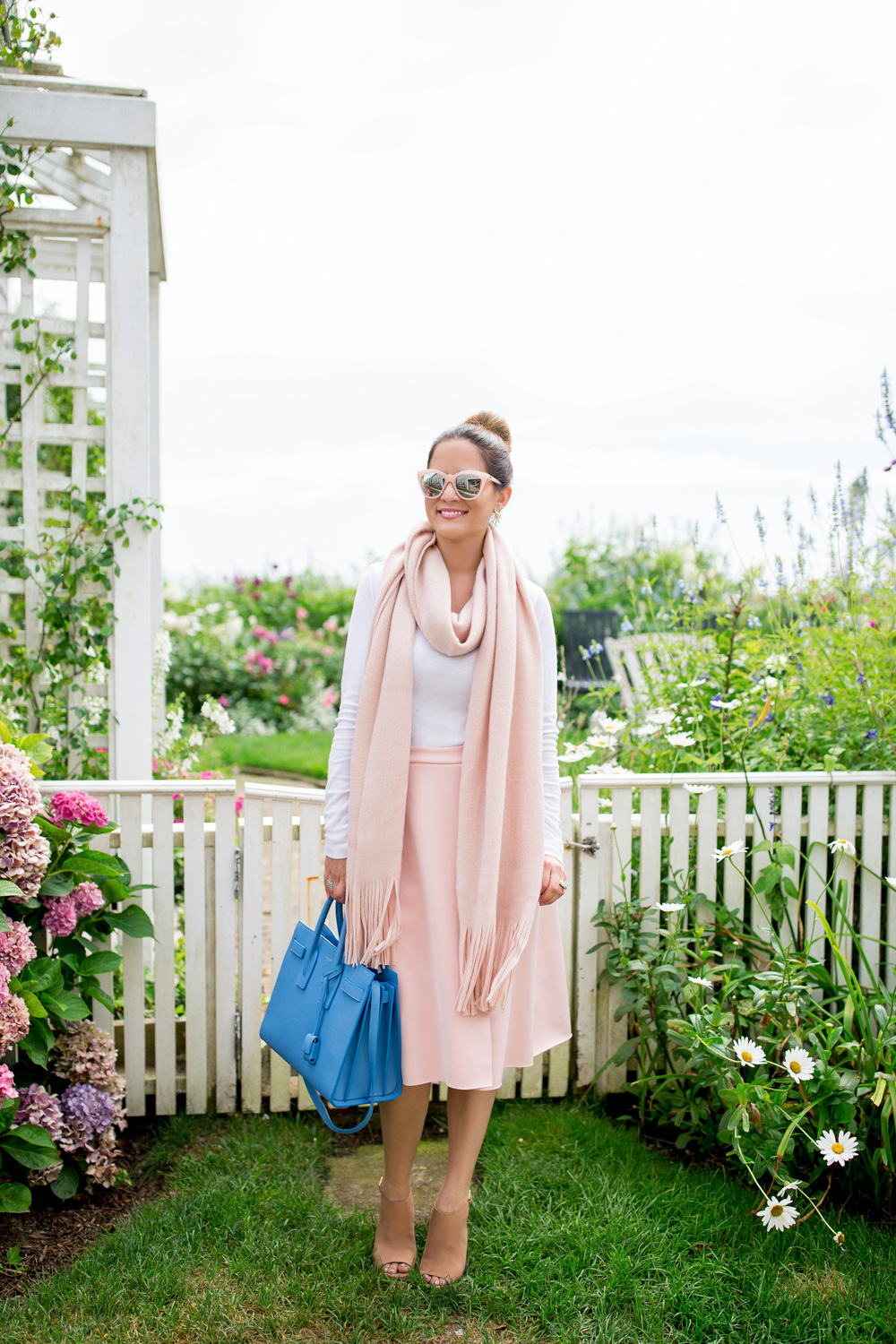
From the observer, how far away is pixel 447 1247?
1.99 meters

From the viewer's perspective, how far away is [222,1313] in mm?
1864

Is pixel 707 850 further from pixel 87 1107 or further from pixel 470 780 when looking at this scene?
pixel 87 1107

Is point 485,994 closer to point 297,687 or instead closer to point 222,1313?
point 222,1313

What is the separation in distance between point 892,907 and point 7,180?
12.0 feet

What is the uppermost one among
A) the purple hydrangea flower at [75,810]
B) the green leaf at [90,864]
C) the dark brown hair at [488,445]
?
the dark brown hair at [488,445]

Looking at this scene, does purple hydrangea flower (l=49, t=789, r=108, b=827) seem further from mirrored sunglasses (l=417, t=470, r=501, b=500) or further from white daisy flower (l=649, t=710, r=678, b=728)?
white daisy flower (l=649, t=710, r=678, b=728)

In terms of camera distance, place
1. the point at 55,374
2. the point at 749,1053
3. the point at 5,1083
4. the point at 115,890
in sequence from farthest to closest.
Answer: the point at 55,374 < the point at 115,890 < the point at 749,1053 < the point at 5,1083

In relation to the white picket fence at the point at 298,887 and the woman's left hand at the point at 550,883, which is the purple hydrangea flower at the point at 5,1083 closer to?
the white picket fence at the point at 298,887

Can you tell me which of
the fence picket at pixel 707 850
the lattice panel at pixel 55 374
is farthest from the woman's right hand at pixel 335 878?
the lattice panel at pixel 55 374

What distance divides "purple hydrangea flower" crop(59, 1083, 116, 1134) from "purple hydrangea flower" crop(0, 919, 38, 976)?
415mm

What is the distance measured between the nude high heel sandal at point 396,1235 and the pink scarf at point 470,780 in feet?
1.54

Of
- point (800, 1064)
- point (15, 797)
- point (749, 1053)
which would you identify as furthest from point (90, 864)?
point (800, 1064)

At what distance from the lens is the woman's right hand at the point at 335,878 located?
6.70 ft

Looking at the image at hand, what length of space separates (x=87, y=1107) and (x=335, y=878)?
0.90m
